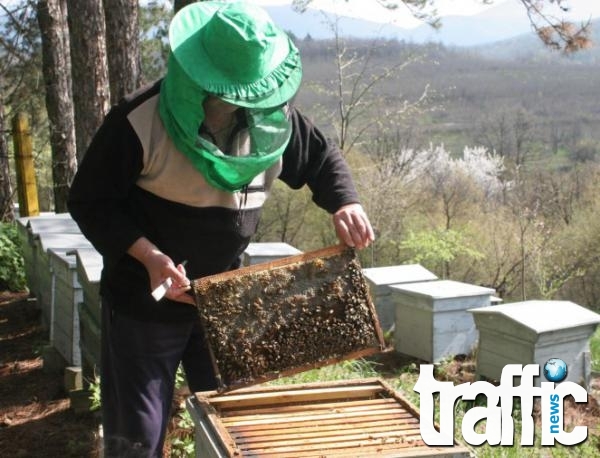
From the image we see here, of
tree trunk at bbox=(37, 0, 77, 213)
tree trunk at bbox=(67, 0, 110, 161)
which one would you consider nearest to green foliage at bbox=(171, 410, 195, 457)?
tree trunk at bbox=(67, 0, 110, 161)

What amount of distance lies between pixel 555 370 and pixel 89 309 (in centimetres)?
312

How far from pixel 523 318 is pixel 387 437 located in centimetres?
353

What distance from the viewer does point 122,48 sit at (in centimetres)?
638

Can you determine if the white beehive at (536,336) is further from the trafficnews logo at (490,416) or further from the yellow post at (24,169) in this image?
the yellow post at (24,169)

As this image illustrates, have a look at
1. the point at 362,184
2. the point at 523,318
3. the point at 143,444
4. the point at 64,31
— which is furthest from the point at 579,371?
the point at 362,184

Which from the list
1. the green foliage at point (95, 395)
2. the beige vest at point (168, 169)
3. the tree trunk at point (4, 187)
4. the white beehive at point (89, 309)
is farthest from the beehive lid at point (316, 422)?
the tree trunk at point (4, 187)

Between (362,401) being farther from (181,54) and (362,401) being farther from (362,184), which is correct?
(362,184)

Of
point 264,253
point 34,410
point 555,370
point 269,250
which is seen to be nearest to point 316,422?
point 34,410

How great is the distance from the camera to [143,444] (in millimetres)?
2381

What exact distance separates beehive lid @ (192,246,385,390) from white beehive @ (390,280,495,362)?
4.09m

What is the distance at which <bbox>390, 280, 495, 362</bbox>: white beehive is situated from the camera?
6.45 metres

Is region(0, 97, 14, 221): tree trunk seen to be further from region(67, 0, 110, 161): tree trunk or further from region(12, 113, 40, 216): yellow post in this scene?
region(67, 0, 110, 161): tree trunk

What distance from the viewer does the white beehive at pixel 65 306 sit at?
451 cm

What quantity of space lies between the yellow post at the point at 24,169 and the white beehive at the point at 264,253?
3.98 metres
